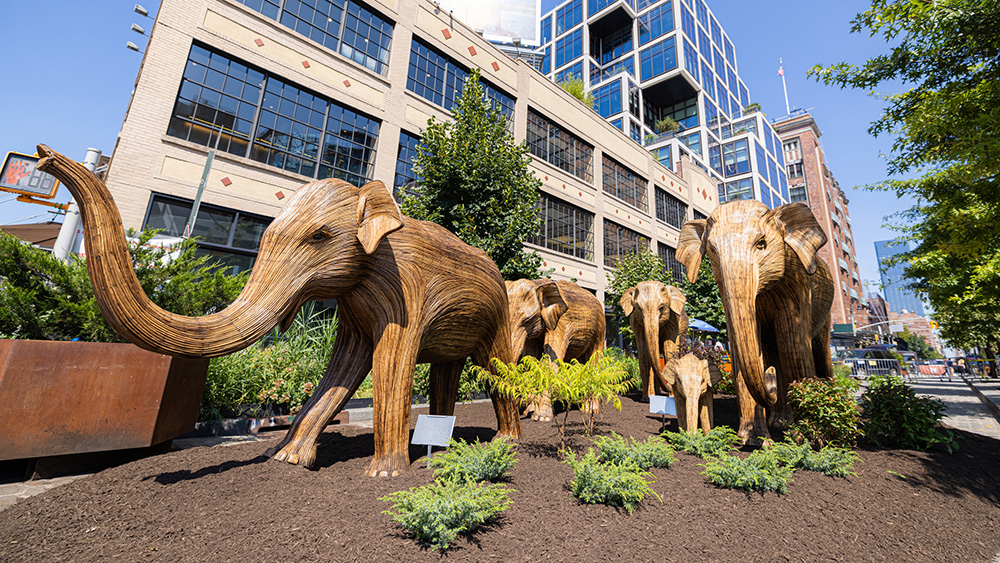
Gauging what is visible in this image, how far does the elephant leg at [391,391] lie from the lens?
3.13m

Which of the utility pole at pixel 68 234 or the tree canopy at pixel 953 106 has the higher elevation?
the tree canopy at pixel 953 106

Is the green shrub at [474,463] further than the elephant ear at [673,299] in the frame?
No

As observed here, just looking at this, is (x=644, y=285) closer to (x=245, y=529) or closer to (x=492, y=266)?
(x=492, y=266)

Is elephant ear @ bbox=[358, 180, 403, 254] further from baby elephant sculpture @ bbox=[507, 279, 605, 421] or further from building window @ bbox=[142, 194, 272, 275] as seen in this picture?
building window @ bbox=[142, 194, 272, 275]

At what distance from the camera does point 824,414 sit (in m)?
4.20

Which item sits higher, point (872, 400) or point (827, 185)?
point (827, 185)

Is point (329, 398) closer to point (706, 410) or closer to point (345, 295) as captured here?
point (345, 295)

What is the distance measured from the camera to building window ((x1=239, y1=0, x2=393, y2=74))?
12539mm

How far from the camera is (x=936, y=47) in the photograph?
6.98m

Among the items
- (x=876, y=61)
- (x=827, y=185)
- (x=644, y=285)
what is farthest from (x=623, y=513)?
(x=827, y=185)

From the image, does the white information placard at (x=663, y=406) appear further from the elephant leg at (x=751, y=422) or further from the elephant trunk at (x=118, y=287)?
the elephant trunk at (x=118, y=287)

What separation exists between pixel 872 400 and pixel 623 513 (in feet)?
14.5

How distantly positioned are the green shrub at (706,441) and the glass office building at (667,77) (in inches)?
1480

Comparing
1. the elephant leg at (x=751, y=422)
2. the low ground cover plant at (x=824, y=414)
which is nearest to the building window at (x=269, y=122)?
the elephant leg at (x=751, y=422)
